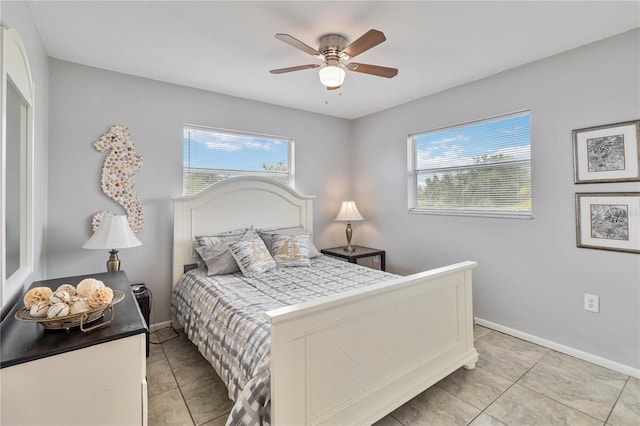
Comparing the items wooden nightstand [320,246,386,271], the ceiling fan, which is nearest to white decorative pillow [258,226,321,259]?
wooden nightstand [320,246,386,271]

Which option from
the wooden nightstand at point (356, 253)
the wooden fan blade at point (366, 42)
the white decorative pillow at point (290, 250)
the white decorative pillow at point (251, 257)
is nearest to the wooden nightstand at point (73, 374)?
the white decorative pillow at point (251, 257)

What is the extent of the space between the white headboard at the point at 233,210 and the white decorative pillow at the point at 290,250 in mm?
436

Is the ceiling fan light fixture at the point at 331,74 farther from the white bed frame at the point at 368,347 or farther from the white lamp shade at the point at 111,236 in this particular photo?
the white lamp shade at the point at 111,236

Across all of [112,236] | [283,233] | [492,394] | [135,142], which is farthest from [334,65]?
[492,394]

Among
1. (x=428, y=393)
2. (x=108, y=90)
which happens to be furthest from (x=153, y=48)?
(x=428, y=393)

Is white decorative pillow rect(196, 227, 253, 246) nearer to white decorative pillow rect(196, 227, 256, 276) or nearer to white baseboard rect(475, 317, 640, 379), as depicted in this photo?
white decorative pillow rect(196, 227, 256, 276)

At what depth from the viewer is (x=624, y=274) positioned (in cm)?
222

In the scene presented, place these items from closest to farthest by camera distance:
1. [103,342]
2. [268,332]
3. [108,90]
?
[103,342] < [268,332] < [108,90]

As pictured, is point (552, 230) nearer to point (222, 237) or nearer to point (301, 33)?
point (301, 33)

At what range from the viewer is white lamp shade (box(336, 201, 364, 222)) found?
3.99m

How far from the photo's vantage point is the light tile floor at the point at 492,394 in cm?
177

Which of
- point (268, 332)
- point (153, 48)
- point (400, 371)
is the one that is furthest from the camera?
point (153, 48)

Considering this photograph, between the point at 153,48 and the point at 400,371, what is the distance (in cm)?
289

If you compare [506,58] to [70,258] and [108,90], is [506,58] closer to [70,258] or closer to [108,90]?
[108,90]
